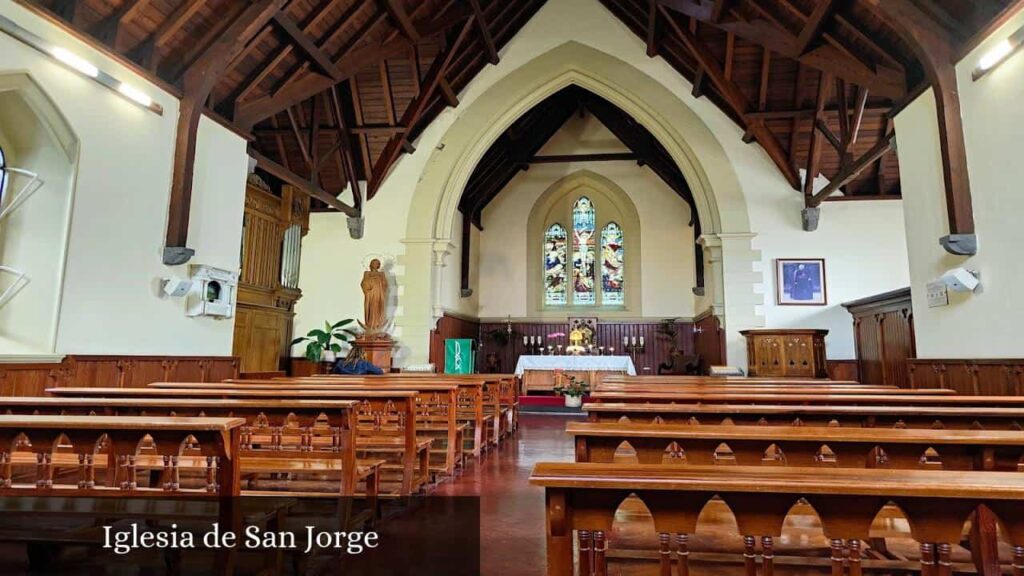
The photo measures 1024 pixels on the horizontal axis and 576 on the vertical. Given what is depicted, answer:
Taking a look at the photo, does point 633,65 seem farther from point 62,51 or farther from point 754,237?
point 62,51

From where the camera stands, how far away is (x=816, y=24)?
5.24m

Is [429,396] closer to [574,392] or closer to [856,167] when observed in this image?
[574,392]

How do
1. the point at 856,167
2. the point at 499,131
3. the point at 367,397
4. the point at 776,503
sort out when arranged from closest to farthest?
the point at 776,503
the point at 367,397
the point at 856,167
the point at 499,131

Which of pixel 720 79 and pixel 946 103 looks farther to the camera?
pixel 720 79

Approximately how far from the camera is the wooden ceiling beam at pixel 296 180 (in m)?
6.76

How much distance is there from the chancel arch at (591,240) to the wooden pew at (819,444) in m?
10.2

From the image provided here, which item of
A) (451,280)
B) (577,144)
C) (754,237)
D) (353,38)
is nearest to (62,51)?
(353,38)

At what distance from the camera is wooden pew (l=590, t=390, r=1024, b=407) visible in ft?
8.25

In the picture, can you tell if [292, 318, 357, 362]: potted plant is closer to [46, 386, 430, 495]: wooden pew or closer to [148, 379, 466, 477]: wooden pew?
[148, 379, 466, 477]: wooden pew

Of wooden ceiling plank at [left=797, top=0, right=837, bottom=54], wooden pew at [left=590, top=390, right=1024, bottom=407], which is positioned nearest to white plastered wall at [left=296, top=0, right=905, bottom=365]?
wooden ceiling plank at [left=797, top=0, right=837, bottom=54]

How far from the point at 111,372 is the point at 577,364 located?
6.70 meters

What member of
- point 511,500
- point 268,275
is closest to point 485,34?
point 268,275

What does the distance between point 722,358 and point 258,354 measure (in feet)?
22.8

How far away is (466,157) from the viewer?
29.4ft
